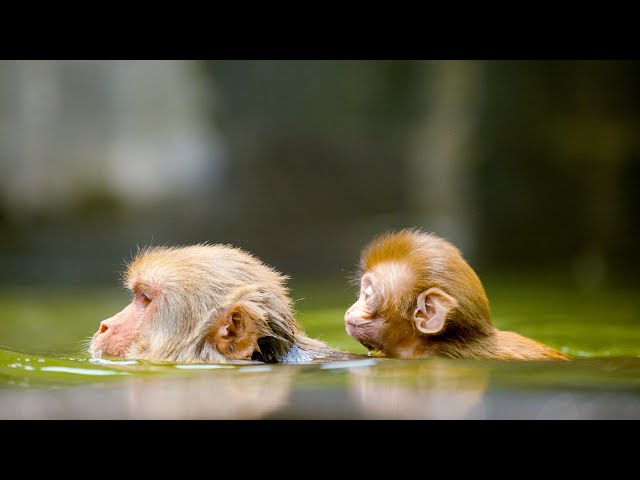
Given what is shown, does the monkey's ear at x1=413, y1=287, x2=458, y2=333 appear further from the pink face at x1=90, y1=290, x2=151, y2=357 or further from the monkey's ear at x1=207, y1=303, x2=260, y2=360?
the pink face at x1=90, y1=290, x2=151, y2=357

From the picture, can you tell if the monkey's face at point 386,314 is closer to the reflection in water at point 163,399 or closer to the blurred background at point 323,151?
the reflection in water at point 163,399

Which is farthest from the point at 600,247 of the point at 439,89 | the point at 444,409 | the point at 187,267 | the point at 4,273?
→ the point at 444,409

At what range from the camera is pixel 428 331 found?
18.8 feet

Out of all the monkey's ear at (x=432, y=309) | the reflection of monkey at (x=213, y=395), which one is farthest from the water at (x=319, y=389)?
the monkey's ear at (x=432, y=309)

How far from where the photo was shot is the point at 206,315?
5336 mm

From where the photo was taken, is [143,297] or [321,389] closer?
[321,389]

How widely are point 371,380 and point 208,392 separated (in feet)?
2.88

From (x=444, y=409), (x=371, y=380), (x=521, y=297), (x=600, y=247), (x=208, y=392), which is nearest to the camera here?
(x=444, y=409)

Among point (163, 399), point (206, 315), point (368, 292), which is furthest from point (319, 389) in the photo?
point (368, 292)

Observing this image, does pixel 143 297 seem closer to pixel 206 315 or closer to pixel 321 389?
pixel 206 315

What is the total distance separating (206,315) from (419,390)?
5.19ft

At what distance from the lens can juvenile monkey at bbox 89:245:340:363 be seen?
5.31 m

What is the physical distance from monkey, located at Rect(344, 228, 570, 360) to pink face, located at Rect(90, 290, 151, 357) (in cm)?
139

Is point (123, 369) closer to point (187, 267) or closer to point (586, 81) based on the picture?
point (187, 267)
